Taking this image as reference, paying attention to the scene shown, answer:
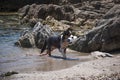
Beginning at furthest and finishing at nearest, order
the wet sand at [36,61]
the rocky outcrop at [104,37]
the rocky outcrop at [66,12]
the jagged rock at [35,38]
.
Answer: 1. the rocky outcrop at [66,12]
2. the jagged rock at [35,38]
3. the rocky outcrop at [104,37]
4. the wet sand at [36,61]

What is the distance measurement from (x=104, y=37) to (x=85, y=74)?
4.68 meters

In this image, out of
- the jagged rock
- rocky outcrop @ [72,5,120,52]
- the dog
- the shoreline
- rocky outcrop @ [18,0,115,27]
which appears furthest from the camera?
rocky outcrop @ [18,0,115,27]

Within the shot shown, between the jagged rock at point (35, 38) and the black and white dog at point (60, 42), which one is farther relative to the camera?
the jagged rock at point (35, 38)

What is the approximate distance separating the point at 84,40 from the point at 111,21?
4.96 feet

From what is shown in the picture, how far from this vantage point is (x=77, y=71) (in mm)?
9742

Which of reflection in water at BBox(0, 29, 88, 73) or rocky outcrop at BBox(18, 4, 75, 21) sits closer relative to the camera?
reflection in water at BBox(0, 29, 88, 73)

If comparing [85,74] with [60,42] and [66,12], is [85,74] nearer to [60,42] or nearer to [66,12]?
[60,42]

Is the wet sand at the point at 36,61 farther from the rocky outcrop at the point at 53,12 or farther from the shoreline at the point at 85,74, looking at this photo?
the rocky outcrop at the point at 53,12

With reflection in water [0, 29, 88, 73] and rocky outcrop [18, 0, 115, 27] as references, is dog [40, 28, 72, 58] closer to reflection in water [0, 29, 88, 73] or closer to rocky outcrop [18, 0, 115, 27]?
reflection in water [0, 29, 88, 73]

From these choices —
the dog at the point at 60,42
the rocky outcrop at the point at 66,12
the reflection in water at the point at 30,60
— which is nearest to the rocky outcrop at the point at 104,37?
the reflection in water at the point at 30,60

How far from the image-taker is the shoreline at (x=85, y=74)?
28.9ft

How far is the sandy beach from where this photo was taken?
8.80 metres

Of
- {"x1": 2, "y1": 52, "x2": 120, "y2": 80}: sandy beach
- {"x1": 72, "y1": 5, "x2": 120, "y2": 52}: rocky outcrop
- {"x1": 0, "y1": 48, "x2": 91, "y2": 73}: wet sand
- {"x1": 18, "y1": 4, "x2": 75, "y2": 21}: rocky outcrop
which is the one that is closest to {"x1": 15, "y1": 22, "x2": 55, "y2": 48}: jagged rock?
{"x1": 0, "y1": 48, "x2": 91, "y2": 73}: wet sand

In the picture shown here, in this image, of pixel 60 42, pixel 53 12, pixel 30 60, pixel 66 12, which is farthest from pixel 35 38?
pixel 66 12
